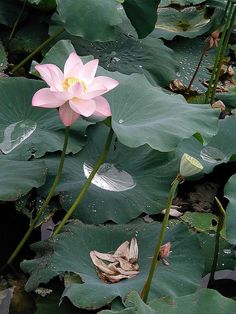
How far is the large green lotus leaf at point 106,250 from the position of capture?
1645 millimetres

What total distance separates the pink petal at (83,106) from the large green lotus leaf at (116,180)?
454mm

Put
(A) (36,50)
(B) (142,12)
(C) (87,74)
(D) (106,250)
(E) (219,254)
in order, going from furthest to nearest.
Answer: (A) (36,50) < (B) (142,12) < (E) (219,254) < (D) (106,250) < (C) (87,74)

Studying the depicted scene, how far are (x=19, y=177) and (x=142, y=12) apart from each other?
3.02 ft

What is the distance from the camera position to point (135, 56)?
278 centimetres

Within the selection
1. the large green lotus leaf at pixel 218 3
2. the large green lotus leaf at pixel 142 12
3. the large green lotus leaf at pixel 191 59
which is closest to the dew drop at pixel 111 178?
the large green lotus leaf at pixel 142 12

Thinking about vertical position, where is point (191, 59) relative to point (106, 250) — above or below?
below

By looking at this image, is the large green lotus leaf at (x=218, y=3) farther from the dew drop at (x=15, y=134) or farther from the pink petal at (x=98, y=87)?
the pink petal at (x=98, y=87)

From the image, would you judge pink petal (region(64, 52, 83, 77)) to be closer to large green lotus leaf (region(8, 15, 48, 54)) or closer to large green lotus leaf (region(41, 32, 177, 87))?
large green lotus leaf (region(41, 32, 177, 87))

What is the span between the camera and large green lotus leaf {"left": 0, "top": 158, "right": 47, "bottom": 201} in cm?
182

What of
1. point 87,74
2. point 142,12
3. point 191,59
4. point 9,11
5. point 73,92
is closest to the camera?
point 73,92

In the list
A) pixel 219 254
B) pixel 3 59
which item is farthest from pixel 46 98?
pixel 3 59

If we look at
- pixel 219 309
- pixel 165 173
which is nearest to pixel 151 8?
pixel 165 173

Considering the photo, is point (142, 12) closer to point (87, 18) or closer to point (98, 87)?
point (87, 18)

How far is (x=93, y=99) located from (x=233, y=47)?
180 centimetres
